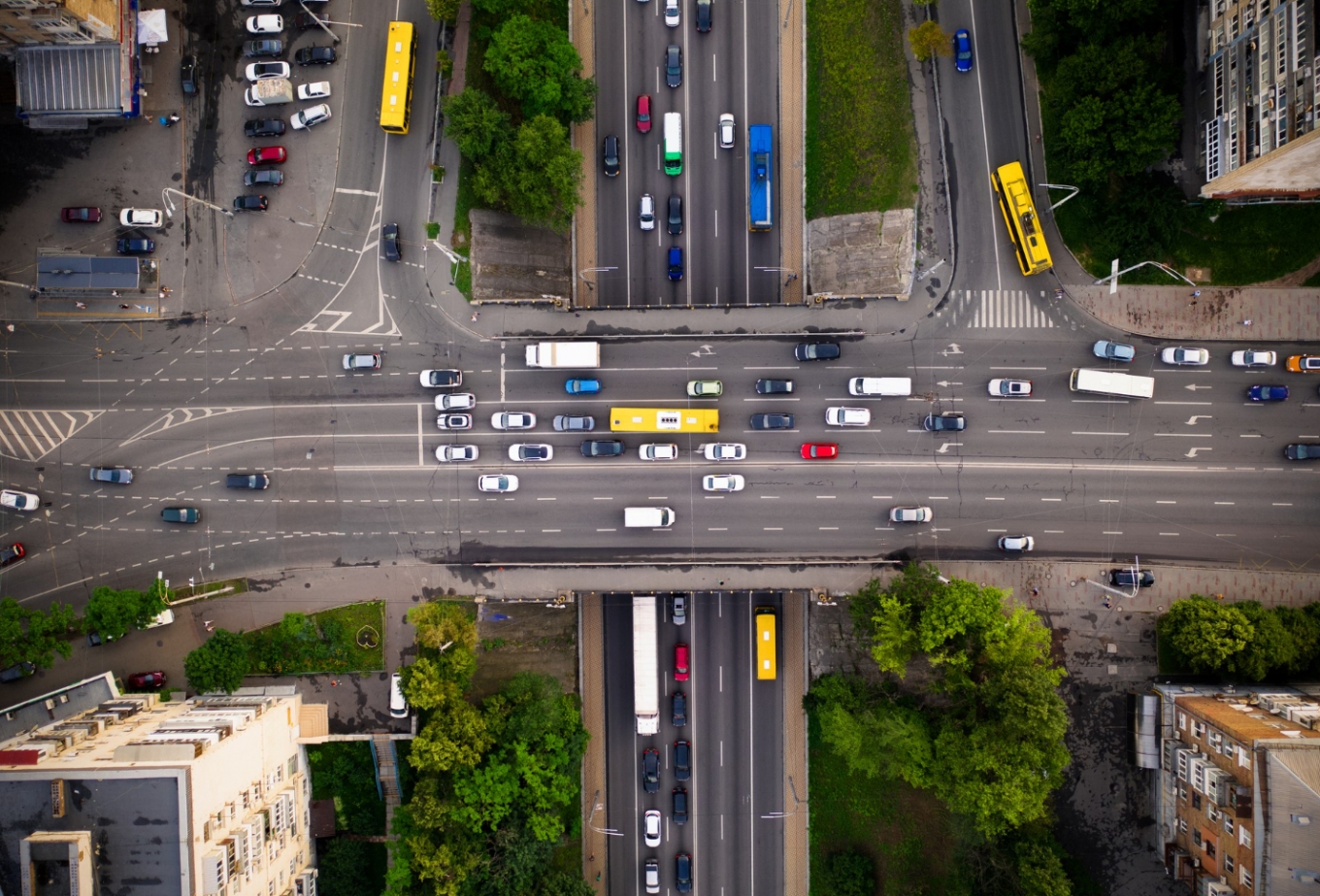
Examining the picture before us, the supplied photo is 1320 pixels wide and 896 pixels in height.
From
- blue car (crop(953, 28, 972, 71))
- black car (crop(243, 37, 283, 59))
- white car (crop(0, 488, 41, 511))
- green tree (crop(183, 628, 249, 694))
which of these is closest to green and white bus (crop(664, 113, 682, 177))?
blue car (crop(953, 28, 972, 71))

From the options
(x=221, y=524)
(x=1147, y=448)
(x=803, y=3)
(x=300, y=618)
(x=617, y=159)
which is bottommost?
(x=300, y=618)

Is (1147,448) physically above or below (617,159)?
below

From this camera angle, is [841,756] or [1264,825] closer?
[1264,825]

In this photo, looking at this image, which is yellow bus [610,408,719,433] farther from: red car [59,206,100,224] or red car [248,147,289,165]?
red car [59,206,100,224]

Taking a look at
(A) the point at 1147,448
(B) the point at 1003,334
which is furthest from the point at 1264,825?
(B) the point at 1003,334

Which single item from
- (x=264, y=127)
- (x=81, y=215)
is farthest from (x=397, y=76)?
(x=81, y=215)

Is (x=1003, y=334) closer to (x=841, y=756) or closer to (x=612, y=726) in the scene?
(x=841, y=756)

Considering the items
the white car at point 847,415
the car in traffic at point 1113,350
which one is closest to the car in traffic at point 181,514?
the white car at point 847,415

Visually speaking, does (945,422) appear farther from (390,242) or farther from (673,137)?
(390,242)
